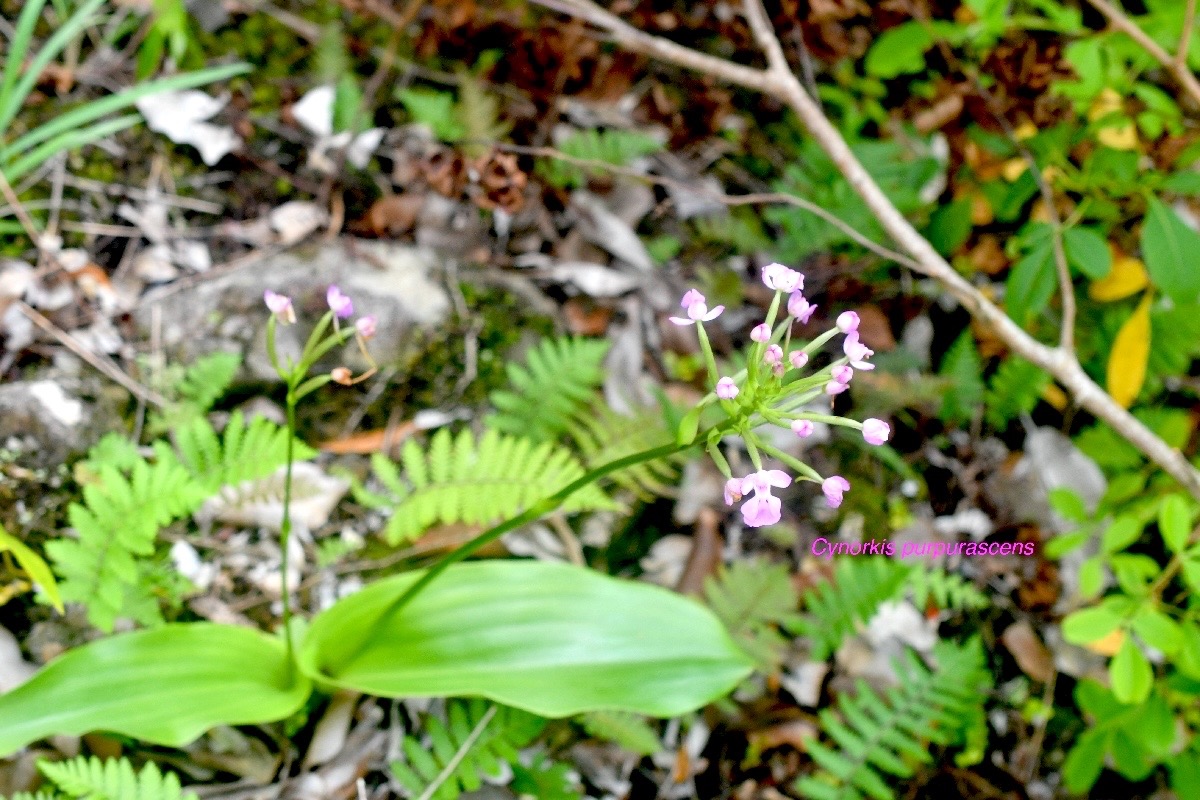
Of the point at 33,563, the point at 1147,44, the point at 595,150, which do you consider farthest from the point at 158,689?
the point at 1147,44

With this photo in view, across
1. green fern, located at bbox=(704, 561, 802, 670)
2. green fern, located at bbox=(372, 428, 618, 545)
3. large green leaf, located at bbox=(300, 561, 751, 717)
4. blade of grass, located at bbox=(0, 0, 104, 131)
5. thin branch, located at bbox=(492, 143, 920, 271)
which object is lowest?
green fern, located at bbox=(704, 561, 802, 670)

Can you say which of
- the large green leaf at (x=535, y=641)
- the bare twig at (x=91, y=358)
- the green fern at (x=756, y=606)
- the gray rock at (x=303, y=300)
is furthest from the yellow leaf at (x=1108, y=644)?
the bare twig at (x=91, y=358)

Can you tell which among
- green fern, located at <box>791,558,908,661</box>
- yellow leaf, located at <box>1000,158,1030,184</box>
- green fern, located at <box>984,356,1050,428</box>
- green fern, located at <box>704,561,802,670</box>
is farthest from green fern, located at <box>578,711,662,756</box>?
yellow leaf, located at <box>1000,158,1030,184</box>

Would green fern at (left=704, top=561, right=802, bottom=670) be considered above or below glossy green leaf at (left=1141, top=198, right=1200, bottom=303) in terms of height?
below

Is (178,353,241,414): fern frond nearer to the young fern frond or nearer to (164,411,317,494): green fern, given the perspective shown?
(164,411,317,494): green fern

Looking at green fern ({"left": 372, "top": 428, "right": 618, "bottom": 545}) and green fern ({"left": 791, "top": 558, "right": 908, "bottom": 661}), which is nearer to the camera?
green fern ({"left": 372, "top": 428, "right": 618, "bottom": 545})

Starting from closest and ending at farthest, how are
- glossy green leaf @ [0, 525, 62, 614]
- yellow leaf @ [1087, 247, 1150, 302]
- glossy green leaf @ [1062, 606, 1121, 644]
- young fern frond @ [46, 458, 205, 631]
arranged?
Answer: glossy green leaf @ [0, 525, 62, 614], young fern frond @ [46, 458, 205, 631], glossy green leaf @ [1062, 606, 1121, 644], yellow leaf @ [1087, 247, 1150, 302]

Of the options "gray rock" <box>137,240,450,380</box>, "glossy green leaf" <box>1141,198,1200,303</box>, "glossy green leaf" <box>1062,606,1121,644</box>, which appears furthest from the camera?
"gray rock" <box>137,240,450,380</box>

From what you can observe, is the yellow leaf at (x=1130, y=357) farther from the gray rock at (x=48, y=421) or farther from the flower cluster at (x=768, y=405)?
the gray rock at (x=48, y=421)
